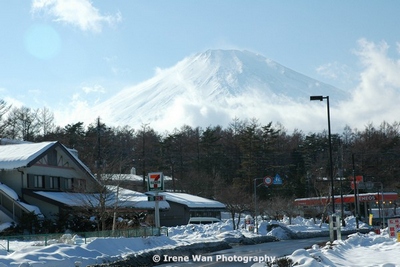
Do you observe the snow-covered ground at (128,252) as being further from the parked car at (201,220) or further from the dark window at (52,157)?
the parked car at (201,220)

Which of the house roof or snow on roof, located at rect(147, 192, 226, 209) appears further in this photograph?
snow on roof, located at rect(147, 192, 226, 209)

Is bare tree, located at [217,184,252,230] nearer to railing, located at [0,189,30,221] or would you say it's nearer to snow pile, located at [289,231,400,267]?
railing, located at [0,189,30,221]

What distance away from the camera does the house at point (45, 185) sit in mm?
41156

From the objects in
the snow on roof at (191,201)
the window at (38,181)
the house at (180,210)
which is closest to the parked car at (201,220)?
the house at (180,210)

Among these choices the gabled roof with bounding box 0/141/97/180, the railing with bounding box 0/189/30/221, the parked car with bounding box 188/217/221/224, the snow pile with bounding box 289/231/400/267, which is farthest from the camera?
the parked car with bounding box 188/217/221/224

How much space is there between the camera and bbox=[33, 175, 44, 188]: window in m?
44.1

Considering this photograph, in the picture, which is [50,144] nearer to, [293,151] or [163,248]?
[163,248]

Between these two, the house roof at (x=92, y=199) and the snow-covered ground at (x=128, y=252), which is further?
the house roof at (x=92, y=199)

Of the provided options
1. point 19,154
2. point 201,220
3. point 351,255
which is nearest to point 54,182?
point 19,154

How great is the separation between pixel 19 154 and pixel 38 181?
243 centimetres

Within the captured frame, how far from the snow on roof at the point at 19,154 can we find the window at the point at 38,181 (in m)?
1.96

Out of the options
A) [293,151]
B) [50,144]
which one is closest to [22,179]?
[50,144]

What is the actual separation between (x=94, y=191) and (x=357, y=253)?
24607 mm

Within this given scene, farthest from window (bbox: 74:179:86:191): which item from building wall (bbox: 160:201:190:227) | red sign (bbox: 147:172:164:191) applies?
red sign (bbox: 147:172:164:191)
